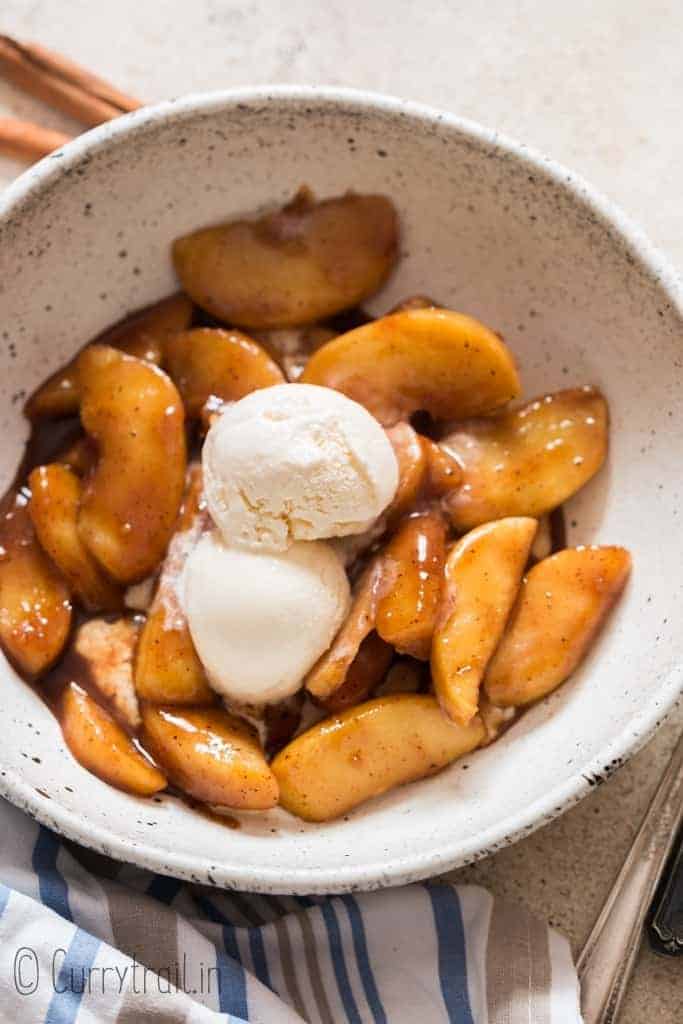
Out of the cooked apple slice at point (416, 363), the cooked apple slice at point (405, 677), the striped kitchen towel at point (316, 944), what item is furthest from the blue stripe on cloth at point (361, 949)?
the cooked apple slice at point (416, 363)

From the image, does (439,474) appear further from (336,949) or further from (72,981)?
(72,981)


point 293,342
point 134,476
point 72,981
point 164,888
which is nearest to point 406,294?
point 293,342

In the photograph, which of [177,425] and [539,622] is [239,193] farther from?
[539,622]

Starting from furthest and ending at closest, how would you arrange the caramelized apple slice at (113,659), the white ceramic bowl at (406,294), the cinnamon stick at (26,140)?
the cinnamon stick at (26,140) → the caramelized apple slice at (113,659) → the white ceramic bowl at (406,294)

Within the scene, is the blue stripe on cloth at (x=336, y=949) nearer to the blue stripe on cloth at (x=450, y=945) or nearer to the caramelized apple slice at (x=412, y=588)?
the blue stripe on cloth at (x=450, y=945)

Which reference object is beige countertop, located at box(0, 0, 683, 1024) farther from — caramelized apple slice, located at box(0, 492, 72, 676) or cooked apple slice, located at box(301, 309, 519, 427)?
caramelized apple slice, located at box(0, 492, 72, 676)

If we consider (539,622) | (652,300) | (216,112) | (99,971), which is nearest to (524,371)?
(652,300)
